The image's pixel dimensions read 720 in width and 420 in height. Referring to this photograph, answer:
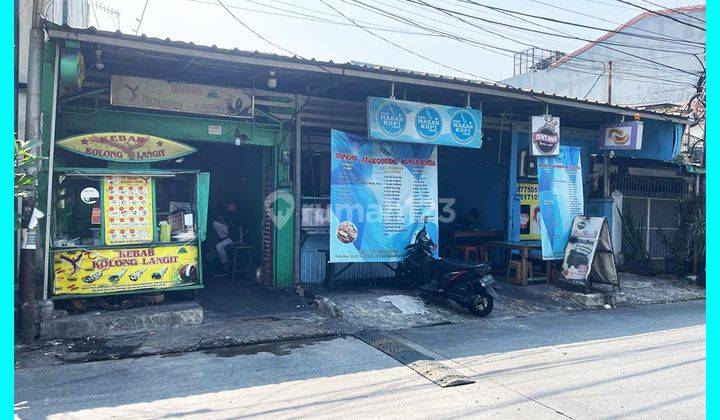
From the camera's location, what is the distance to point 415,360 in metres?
6.23

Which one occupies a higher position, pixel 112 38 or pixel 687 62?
pixel 687 62

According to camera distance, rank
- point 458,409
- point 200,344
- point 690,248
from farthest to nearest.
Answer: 1. point 690,248
2. point 200,344
3. point 458,409

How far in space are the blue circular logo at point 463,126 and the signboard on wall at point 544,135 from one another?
1391 mm

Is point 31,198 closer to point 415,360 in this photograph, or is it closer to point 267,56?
point 267,56

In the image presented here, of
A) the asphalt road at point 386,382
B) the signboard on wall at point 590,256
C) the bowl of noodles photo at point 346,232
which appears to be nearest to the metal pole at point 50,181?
the asphalt road at point 386,382

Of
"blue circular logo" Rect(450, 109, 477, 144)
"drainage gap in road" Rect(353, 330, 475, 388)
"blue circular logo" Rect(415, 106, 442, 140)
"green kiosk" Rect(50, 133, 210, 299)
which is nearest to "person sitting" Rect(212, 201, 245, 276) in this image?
"green kiosk" Rect(50, 133, 210, 299)

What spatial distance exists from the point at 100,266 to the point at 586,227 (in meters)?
8.83

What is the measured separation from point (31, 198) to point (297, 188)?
4.25 meters

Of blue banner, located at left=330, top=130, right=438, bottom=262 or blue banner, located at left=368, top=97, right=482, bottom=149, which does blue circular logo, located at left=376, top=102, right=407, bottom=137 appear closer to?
blue banner, located at left=368, top=97, right=482, bottom=149

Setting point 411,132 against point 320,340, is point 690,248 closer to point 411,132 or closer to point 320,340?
point 411,132

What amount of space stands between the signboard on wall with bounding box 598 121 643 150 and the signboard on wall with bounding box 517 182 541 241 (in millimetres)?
1872

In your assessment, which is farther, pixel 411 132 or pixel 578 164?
pixel 578 164

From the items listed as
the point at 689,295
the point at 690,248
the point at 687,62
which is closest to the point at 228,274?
the point at 689,295

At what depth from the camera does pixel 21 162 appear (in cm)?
577
